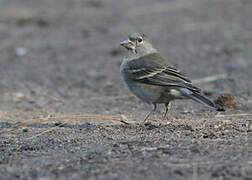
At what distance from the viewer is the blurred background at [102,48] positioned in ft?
29.2

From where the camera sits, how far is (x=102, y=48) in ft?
40.6

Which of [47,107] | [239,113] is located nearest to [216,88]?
[239,113]

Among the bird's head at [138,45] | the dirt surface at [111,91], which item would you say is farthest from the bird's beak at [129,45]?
the dirt surface at [111,91]

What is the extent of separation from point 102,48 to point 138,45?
5.16 metres

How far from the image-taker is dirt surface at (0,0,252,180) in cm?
465

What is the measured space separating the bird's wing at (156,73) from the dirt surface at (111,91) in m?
0.52

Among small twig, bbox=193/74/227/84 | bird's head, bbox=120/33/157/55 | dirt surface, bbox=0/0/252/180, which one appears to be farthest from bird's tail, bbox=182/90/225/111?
small twig, bbox=193/74/227/84

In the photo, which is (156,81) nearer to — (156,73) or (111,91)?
(156,73)

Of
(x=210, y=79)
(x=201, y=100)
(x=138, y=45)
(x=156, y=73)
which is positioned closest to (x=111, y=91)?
(x=210, y=79)

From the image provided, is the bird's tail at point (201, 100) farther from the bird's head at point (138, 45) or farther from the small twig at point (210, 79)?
the small twig at point (210, 79)

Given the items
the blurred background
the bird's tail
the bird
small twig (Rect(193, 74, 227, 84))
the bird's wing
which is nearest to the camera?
the bird's tail

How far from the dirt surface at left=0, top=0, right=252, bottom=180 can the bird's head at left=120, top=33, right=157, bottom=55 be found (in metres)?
0.93

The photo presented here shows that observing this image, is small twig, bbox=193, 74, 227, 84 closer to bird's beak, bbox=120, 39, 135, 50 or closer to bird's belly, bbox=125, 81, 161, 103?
bird's beak, bbox=120, 39, 135, 50

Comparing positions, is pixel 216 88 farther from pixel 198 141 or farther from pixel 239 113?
pixel 198 141
